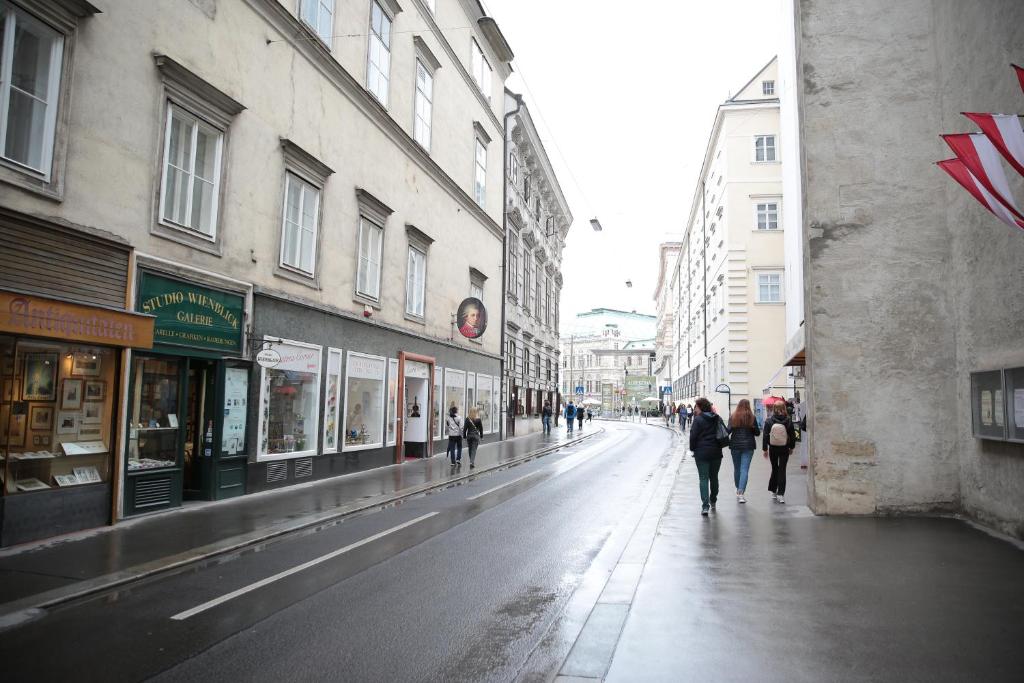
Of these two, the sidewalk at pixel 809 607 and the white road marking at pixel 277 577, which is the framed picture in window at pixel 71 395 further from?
the sidewalk at pixel 809 607

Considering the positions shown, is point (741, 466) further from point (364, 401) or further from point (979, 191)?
point (364, 401)

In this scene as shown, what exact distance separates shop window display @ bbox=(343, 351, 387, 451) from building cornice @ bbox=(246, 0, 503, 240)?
20.1ft

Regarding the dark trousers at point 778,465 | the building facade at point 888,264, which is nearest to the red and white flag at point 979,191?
the building facade at point 888,264

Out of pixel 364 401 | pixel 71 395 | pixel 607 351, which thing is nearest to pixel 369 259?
pixel 364 401

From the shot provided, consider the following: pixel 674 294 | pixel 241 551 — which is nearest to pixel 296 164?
pixel 241 551

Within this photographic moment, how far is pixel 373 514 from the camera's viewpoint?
11367mm

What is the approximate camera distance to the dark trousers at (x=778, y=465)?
11961 millimetres

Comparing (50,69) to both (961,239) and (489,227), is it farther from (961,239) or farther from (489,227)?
(489,227)

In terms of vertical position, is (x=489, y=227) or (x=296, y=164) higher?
(x=489, y=227)

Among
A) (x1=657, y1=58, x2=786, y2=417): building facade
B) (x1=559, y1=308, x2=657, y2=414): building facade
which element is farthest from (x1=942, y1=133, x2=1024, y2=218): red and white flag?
(x1=559, y1=308, x2=657, y2=414): building facade

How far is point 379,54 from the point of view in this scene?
60.7 ft

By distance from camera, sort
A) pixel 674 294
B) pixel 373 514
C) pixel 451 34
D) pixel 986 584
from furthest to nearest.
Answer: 1. pixel 674 294
2. pixel 451 34
3. pixel 373 514
4. pixel 986 584

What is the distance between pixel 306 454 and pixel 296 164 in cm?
608

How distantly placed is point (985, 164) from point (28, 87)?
10.9 m
